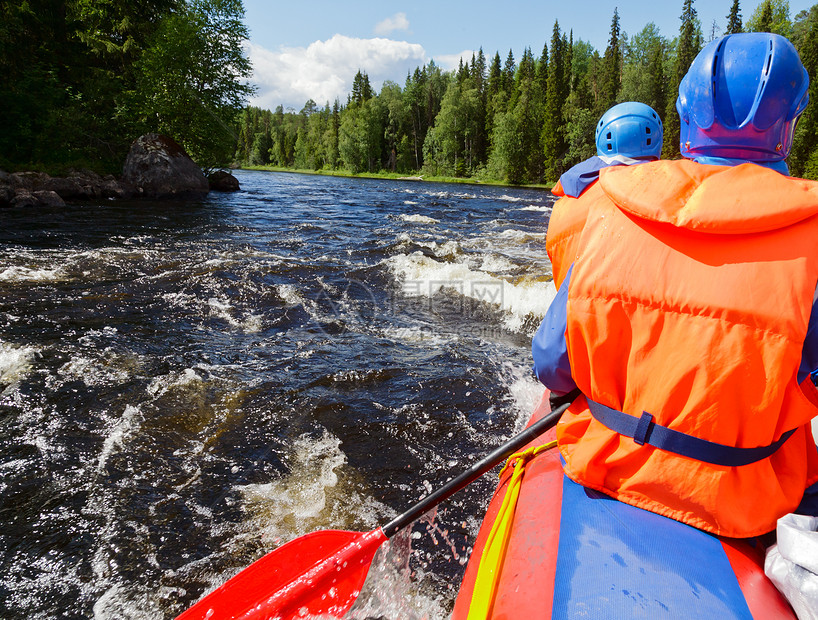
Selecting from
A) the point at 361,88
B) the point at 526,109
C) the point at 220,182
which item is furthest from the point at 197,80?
the point at 361,88

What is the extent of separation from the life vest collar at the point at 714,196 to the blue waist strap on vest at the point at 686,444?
56 cm

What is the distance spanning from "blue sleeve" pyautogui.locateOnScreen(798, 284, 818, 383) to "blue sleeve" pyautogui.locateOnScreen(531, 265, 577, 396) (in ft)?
2.02

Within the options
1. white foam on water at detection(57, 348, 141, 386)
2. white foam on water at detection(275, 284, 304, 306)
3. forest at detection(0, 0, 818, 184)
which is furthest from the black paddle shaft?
forest at detection(0, 0, 818, 184)

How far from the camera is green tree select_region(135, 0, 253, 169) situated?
21.5m

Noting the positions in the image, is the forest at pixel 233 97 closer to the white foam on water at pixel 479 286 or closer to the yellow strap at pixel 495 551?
the white foam on water at pixel 479 286

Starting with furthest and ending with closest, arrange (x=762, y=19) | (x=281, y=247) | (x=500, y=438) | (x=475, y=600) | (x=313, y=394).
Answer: (x=762, y=19)
(x=281, y=247)
(x=313, y=394)
(x=500, y=438)
(x=475, y=600)

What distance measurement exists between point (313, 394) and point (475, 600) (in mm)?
3302

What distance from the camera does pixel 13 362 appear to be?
15.2 ft

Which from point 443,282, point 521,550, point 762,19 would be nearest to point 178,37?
point 443,282

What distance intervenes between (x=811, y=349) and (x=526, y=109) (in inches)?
2165

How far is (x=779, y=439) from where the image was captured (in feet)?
4.33

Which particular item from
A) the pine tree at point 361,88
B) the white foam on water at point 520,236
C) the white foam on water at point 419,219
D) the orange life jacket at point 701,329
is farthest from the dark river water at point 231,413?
the pine tree at point 361,88

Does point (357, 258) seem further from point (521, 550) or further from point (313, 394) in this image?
point (521, 550)

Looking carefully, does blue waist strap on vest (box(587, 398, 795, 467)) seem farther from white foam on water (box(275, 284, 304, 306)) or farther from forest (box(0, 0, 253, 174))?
forest (box(0, 0, 253, 174))
